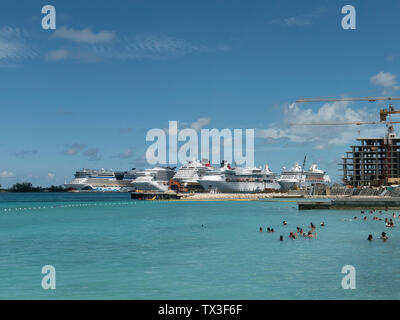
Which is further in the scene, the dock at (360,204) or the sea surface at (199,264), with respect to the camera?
the dock at (360,204)

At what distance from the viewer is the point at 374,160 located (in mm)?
195875

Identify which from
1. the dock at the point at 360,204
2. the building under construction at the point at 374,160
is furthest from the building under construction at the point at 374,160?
the dock at the point at 360,204

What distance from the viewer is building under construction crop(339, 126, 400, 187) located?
186875 mm

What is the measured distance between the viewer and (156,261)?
29922 mm

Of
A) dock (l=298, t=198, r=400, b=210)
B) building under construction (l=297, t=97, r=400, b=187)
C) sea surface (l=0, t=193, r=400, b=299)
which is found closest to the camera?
sea surface (l=0, t=193, r=400, b=299)

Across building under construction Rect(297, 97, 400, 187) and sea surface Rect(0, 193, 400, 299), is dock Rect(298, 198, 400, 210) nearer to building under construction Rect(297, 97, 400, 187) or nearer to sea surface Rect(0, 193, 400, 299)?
sea surface Rect(0, 193, 400, 299)

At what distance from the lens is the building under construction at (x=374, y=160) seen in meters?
187

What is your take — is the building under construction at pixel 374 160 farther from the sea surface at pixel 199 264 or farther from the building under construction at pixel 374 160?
the sea surface at pixel 199 264

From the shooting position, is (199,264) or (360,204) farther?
(360,204)

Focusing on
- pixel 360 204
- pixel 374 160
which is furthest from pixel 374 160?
pixel 360 204

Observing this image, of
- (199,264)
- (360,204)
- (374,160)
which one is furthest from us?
(374,160)

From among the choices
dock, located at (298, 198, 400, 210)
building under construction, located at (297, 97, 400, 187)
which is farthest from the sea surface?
building under construction, located at (297, 97, 400, 187)

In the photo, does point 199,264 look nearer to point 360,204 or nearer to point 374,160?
point 360,204
